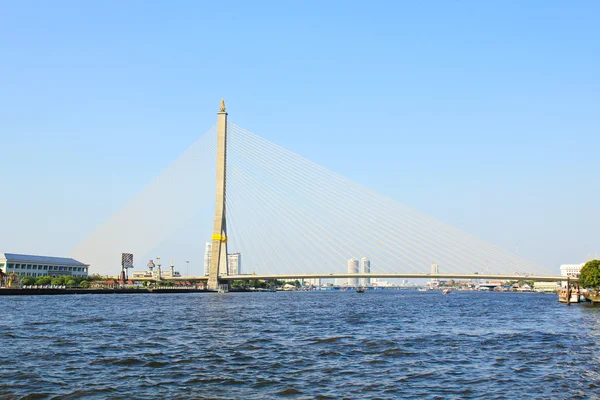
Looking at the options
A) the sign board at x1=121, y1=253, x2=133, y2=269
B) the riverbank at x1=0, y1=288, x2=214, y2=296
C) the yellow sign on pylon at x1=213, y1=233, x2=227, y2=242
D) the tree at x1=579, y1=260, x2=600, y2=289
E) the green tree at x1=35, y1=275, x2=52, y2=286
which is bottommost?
the riverbank at x1=0, y1=288, x2=214, y2=296

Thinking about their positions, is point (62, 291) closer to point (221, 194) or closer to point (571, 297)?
point (221, 194)

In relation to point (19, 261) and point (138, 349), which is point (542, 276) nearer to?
point (138, 349)

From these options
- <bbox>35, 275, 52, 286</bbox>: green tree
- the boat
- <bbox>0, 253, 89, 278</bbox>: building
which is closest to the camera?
the boat

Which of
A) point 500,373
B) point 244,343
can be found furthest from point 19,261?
point 500,373

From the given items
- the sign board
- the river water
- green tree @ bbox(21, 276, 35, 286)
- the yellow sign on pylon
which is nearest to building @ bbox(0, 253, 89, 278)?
green tree @ bbox(21, 276, 35, 286)

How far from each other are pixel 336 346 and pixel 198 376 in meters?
7.72

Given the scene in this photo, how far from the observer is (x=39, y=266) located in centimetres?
13288

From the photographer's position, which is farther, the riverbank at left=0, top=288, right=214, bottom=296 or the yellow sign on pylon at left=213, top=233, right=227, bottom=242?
the yellow sign on pylon at left=213, top=233, right=227, bottom=242

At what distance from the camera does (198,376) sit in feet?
53.3

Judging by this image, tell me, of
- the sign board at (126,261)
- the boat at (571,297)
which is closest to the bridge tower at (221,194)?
the boat at (571,297)

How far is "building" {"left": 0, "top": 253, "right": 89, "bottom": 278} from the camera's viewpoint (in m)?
123

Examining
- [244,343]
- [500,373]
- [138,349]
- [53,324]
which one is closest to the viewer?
[500,373]

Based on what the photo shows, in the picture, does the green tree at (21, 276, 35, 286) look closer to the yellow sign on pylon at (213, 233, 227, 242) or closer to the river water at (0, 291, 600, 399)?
the yellow sign on pylon at (213, 233, 227, 242)

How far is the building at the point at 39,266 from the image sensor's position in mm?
122562
